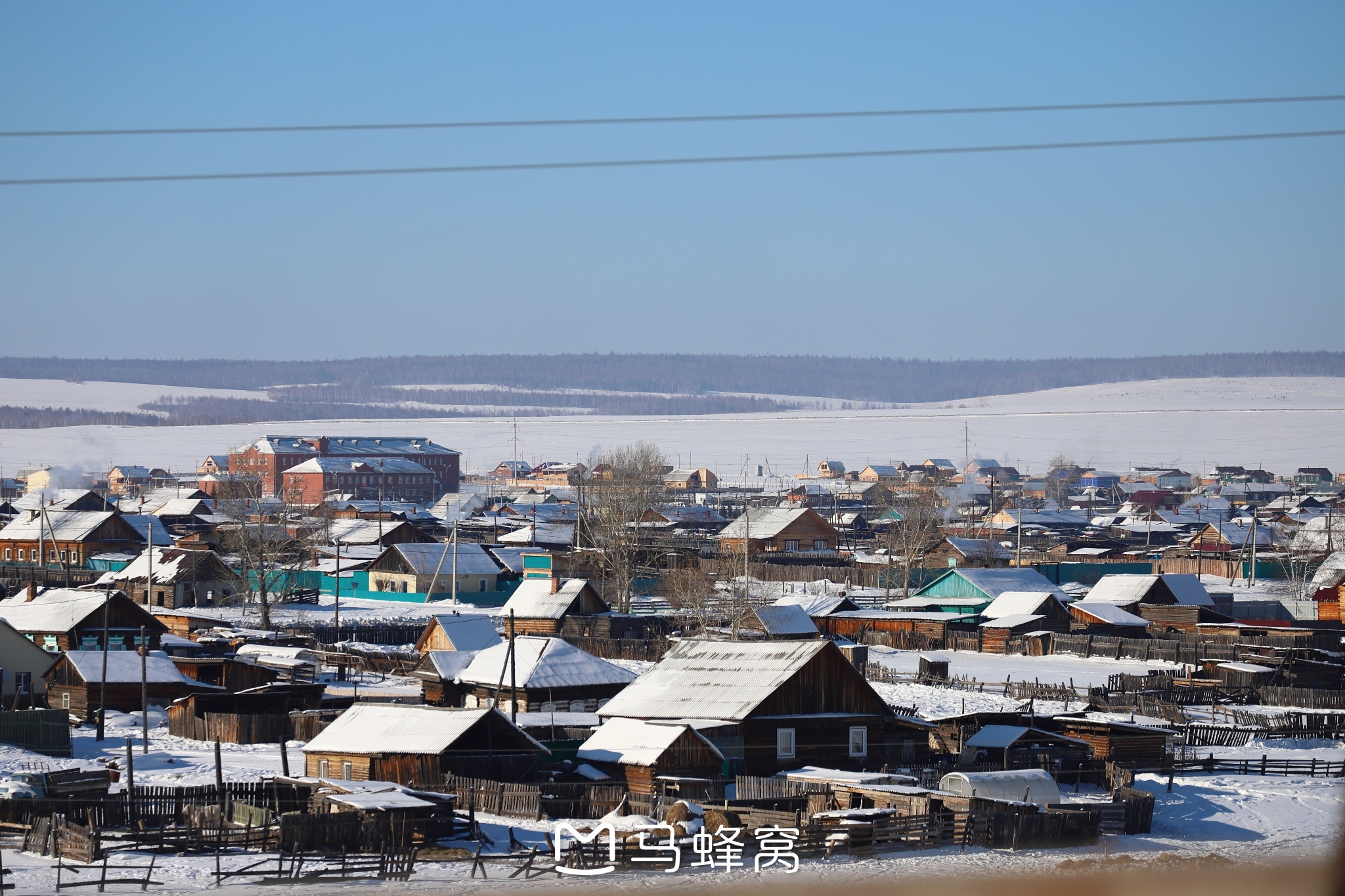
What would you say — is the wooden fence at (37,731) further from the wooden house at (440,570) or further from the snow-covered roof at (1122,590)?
the snow-covered roof at (1122,590)

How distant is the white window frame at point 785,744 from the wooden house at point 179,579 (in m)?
26.9

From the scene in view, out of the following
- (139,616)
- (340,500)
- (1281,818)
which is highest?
(340,500)

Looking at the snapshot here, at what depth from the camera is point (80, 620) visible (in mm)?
30656

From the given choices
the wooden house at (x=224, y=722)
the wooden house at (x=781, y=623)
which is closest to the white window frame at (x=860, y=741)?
the wooden house at (x=224, y=722)

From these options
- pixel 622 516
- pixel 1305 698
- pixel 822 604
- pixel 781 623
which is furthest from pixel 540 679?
pixel 622 516

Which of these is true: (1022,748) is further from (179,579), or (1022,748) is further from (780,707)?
(179,579)

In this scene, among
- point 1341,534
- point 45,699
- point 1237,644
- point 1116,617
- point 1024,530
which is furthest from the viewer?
point 1024,530

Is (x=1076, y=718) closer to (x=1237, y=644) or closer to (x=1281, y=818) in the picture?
(x=1281, y=818)

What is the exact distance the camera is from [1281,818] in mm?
18266

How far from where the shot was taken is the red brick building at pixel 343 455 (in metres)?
107

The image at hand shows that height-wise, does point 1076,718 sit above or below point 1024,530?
below

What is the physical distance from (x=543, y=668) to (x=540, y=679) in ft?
1.09

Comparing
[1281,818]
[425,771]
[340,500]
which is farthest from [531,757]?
[340,500]

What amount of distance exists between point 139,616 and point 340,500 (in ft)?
164
